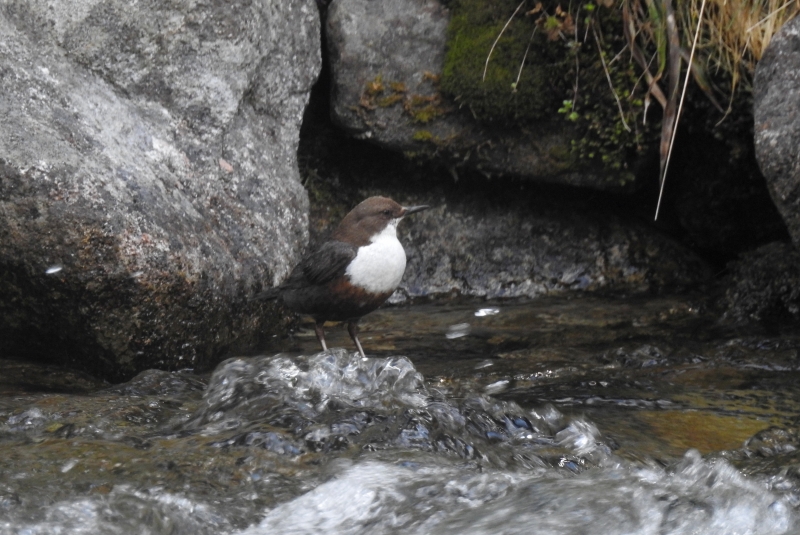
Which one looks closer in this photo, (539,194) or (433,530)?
(433,530)

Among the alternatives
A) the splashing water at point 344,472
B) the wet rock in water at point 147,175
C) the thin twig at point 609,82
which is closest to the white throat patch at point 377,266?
the wet rock in water at point 147,175

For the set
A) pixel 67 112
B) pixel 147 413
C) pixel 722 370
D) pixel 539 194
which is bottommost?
pixel 722 370

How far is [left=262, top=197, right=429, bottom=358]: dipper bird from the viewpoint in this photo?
4.94 m

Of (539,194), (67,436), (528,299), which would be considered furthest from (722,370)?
(67,436)

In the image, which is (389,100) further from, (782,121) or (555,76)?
(782,121)

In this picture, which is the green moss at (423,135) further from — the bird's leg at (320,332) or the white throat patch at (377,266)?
the bird's leg at (320,332)

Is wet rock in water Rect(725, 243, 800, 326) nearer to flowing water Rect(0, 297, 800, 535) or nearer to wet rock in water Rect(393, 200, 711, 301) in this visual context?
flowing water Rect(0, 297, 800, 535)

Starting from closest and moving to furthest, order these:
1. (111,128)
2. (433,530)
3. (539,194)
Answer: (433,530), (111,128), (539,194)

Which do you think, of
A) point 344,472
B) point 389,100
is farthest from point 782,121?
point 344,472

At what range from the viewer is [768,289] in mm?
5523

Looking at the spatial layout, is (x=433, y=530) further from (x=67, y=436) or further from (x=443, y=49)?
(x=443, y=49)

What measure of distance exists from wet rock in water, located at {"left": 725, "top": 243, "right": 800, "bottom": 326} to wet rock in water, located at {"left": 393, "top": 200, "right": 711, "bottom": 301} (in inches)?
28.0

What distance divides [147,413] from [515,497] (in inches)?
60.2

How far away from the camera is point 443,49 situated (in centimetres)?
621
